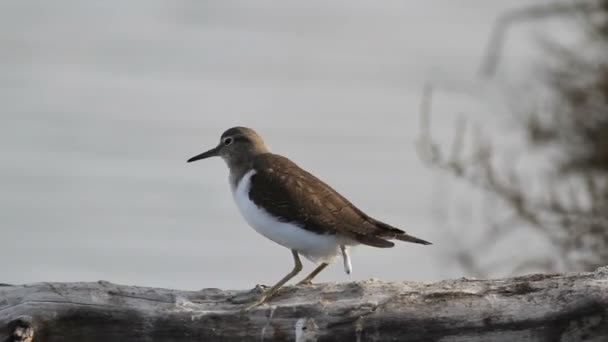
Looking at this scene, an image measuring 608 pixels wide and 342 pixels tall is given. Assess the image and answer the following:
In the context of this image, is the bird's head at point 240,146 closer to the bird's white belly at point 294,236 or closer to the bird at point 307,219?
the bird at point 307,219

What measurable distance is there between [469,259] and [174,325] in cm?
530

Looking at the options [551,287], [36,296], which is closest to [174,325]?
[36,296]

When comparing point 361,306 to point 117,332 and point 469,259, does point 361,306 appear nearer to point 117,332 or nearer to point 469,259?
point 117,332

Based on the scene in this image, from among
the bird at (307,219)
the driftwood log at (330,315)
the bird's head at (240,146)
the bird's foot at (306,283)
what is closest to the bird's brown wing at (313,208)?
the bird at (307,219)

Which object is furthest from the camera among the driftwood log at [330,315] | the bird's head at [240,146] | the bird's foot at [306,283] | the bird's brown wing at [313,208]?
the bird's head at [240,146]

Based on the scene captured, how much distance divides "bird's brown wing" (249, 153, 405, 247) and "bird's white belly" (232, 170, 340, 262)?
0.03m

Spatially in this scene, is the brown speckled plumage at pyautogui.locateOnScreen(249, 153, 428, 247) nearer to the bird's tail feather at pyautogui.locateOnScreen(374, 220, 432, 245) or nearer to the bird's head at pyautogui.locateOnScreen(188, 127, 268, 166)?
the bird's tail feather at pyautogui.locateOnScreen(374, 220, 432, 245)

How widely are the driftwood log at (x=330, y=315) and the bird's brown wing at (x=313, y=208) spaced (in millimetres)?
779

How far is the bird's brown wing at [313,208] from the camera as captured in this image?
6605 mm

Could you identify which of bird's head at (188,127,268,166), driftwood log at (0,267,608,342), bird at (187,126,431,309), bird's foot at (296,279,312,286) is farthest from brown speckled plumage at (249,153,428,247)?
driftwood log at (0,267,608,342)

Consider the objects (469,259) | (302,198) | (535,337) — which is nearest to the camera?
(535,337)

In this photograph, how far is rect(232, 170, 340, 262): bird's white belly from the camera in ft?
21.7

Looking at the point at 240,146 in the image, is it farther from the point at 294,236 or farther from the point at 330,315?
the point at 330,315

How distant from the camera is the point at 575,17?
37.3 ft
